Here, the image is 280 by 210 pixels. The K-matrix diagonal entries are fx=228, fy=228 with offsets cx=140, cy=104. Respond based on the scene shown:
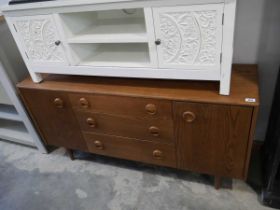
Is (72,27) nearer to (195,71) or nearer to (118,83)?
(118,83)

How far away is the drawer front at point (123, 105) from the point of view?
1105 millimetres

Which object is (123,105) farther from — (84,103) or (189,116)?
(189,116)

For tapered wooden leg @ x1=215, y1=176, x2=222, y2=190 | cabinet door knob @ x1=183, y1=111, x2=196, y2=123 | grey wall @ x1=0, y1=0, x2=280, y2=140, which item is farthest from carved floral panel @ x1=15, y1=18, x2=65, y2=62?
tapered wooden leg @ x1=215, y1=176, x2=222, y2=190

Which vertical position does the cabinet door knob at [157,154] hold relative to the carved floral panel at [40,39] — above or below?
below

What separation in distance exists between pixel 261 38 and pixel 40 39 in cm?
117

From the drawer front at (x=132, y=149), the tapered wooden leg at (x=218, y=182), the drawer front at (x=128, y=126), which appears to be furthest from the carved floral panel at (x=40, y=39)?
the tapered wooden leg at (x=218, y=182)

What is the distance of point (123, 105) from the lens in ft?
3.85

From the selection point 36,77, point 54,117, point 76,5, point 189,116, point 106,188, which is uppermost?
point 76,5

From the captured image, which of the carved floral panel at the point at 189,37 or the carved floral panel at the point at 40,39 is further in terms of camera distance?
the carved floral panel at the point at 40,39

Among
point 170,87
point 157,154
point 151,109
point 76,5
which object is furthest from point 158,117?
point 76,5

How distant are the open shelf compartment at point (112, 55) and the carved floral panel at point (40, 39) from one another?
109 mm

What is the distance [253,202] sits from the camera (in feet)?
4.14

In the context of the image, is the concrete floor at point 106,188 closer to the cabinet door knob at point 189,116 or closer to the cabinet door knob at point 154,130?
the cabinet door knob at point 154,130

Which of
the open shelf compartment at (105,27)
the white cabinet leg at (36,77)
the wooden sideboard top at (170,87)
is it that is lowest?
the wooden sideboard top at (170,87)
